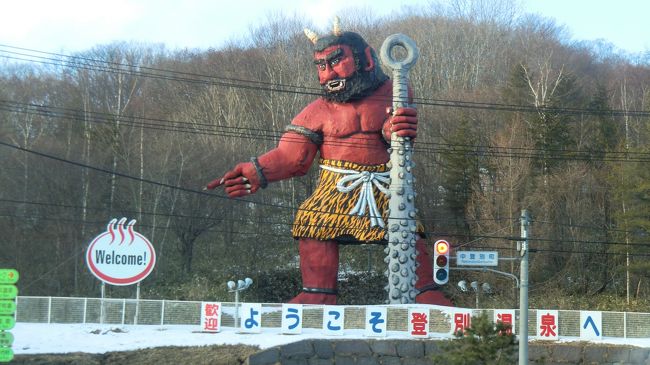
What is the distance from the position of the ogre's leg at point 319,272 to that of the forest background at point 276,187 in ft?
29.7

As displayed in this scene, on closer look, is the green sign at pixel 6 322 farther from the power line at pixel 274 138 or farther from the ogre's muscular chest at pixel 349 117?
the power line at pixel 274 138

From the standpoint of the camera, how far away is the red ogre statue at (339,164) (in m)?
26.6

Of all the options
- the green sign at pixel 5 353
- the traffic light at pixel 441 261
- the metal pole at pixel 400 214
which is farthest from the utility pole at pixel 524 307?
the green sign at pixel 5 353

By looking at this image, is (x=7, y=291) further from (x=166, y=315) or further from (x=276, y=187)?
(x=276, y=187)

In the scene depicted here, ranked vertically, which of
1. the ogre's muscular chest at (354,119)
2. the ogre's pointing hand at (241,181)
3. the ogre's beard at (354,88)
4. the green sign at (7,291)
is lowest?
the green sign at (7,291)

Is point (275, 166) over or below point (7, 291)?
over

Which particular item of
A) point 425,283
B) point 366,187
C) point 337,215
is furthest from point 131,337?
point 425,283

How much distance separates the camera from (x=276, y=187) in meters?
45.5

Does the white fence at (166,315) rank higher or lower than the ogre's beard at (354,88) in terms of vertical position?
lower

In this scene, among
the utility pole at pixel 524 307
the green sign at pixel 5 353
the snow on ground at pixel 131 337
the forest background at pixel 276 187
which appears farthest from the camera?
the forest background at pixel 276 187

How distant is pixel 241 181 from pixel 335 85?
387 centimetres

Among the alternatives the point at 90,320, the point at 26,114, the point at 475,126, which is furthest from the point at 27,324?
the point at 475,126

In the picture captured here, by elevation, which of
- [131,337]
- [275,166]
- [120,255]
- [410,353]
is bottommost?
[410,353]

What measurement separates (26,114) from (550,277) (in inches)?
995
